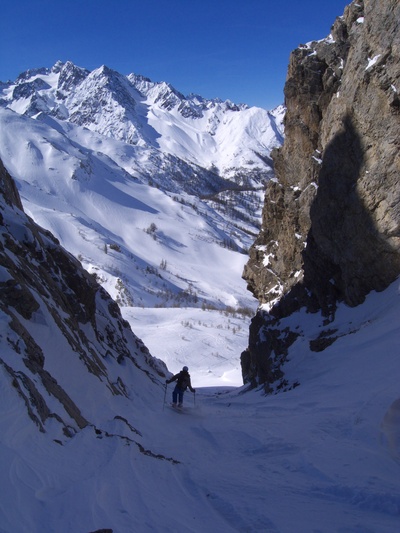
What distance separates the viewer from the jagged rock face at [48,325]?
7.64 meters

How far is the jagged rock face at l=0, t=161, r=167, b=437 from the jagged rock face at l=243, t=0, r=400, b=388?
11510mm

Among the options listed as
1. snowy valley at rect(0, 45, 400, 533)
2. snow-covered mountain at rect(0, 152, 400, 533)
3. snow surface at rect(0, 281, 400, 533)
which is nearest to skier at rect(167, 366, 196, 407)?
snowy valley at rect(0, 45, 400, 533)

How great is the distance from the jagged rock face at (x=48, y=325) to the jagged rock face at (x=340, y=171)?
37.8ft

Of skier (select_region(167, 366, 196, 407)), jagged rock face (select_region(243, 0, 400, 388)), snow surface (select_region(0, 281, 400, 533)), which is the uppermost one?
jagged rock face (select_region(243, 0, 400, 388))

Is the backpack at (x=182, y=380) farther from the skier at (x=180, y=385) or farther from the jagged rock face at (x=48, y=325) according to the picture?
the jagged rock face at (x=48, y=325)

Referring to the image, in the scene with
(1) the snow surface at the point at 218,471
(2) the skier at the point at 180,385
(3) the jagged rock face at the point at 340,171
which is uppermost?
(3) the jagged rock face at the point at 340,171

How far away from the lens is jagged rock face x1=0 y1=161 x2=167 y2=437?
301 inches

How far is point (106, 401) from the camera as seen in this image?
37.1ft

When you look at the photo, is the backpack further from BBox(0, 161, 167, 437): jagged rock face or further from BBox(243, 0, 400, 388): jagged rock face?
BBox(243, 0, 400, 388): jagged rock face

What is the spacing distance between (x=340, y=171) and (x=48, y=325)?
16.7 m

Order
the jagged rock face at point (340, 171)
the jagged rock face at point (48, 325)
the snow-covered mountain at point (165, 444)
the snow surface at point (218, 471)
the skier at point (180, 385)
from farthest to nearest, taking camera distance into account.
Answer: the jagged rock face at point (340, 171) → the skier at point (180, 385) → the jagged rock face at point (48, 325) → the snow-covered mountain at point (165, 444) → the snow surface at point (218, 471)

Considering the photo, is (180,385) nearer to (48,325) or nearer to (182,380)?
(182,380)

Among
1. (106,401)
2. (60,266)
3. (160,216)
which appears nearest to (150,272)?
(160,216)

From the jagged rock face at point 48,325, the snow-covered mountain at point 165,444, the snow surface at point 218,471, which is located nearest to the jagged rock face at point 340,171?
the snow-covered mountain at point 165,444
